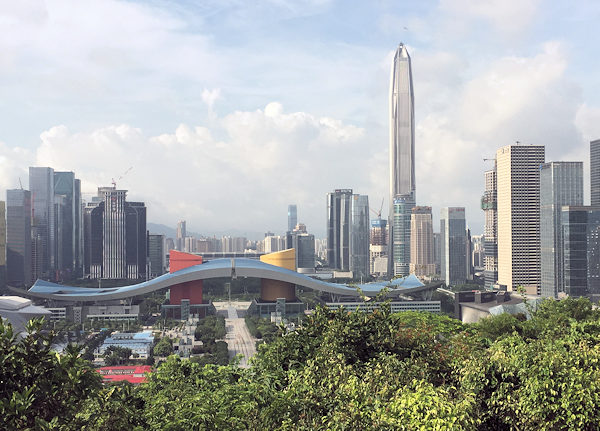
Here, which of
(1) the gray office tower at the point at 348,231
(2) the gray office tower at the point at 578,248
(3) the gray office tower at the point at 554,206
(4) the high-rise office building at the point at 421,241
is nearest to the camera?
(2) the gray office tower at the point at 578,248

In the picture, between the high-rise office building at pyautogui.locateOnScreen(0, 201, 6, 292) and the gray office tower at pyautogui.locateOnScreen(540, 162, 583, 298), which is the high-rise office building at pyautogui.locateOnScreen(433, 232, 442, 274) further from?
the high-rise office building at pyautogui.locateOnScreen(0, 201, 6, 292)

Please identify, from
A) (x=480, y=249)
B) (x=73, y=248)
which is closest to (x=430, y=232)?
(x=480, y=249)

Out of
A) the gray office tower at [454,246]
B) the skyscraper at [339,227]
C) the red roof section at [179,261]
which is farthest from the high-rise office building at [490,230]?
the red roof section at [179,261]

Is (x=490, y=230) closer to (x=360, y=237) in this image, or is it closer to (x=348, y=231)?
(x=360, y=237)

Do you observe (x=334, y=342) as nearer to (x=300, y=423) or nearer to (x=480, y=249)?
(x=300, y=423)

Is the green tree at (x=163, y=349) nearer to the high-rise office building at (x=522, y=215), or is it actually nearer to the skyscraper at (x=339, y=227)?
the high-rise office building at (x=522, y=215)

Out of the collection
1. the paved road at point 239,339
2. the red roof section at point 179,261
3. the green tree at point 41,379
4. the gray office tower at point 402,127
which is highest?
the gray office tower at point 402,127

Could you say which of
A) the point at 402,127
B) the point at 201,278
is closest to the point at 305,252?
the point at 402,127
